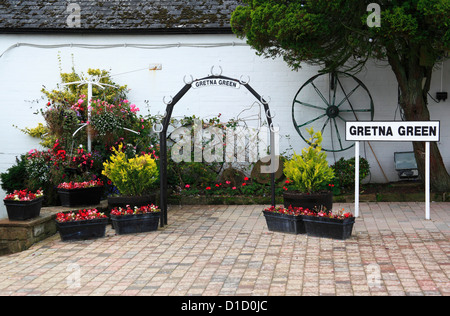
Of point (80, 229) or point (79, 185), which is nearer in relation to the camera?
point (80, 229)

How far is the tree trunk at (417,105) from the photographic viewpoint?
408 inches

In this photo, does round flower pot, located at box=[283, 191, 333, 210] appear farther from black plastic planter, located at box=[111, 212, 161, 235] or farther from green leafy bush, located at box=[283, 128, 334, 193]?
black plastic planter, located at box=[111, 212, 161, 235]

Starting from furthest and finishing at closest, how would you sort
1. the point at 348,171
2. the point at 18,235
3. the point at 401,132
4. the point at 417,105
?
1. the point at 348,171
2. the point at 417,105
3. the point at 401,132
4. the point at 18,235

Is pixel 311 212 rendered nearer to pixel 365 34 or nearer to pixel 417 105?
pixel 365 34

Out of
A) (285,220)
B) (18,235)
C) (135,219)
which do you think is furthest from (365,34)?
Result: (18,235)

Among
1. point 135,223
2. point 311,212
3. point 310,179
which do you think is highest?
point 310,179

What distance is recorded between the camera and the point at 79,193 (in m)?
9.18

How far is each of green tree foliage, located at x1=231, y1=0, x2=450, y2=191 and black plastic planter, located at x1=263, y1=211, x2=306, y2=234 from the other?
9.80 ft

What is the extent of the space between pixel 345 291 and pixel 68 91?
A: 8.20m

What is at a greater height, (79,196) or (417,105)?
(417,105)

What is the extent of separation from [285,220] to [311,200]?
534 mm

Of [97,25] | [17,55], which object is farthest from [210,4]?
[17,55]

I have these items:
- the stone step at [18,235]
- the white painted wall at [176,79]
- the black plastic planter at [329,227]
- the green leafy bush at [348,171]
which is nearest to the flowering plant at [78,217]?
the stone step at [18,235]

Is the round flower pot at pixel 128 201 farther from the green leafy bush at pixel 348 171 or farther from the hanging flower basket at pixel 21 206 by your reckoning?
the green leafy bush at pixel 348 171
